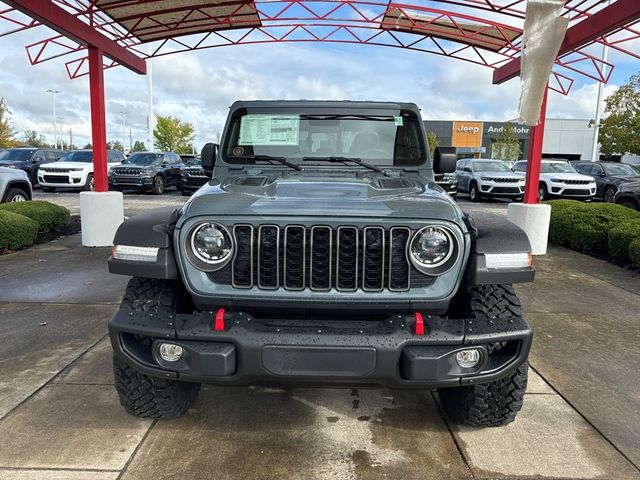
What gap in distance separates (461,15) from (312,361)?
27.7 ft

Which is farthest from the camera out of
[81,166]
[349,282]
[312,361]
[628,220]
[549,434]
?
[81,166]

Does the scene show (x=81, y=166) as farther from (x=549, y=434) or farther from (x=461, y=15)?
(x=549, y=434)

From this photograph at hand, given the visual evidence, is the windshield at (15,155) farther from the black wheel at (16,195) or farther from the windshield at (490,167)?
the windshield at (490,167)

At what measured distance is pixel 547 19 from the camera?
18.4 feet

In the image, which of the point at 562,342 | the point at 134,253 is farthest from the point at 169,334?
the point at 562,342

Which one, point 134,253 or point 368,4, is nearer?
point 134,253

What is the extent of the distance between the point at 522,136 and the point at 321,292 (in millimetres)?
50949

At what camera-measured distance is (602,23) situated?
6.47m

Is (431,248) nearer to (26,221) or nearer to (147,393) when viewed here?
(147,393)

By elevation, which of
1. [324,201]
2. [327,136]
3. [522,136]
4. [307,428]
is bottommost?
[307,428]

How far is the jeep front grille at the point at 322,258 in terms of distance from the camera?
2.35 meters

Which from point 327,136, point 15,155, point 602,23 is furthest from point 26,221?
point 15,155

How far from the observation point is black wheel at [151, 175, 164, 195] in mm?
17691

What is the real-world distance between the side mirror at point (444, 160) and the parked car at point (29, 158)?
65.0ft
